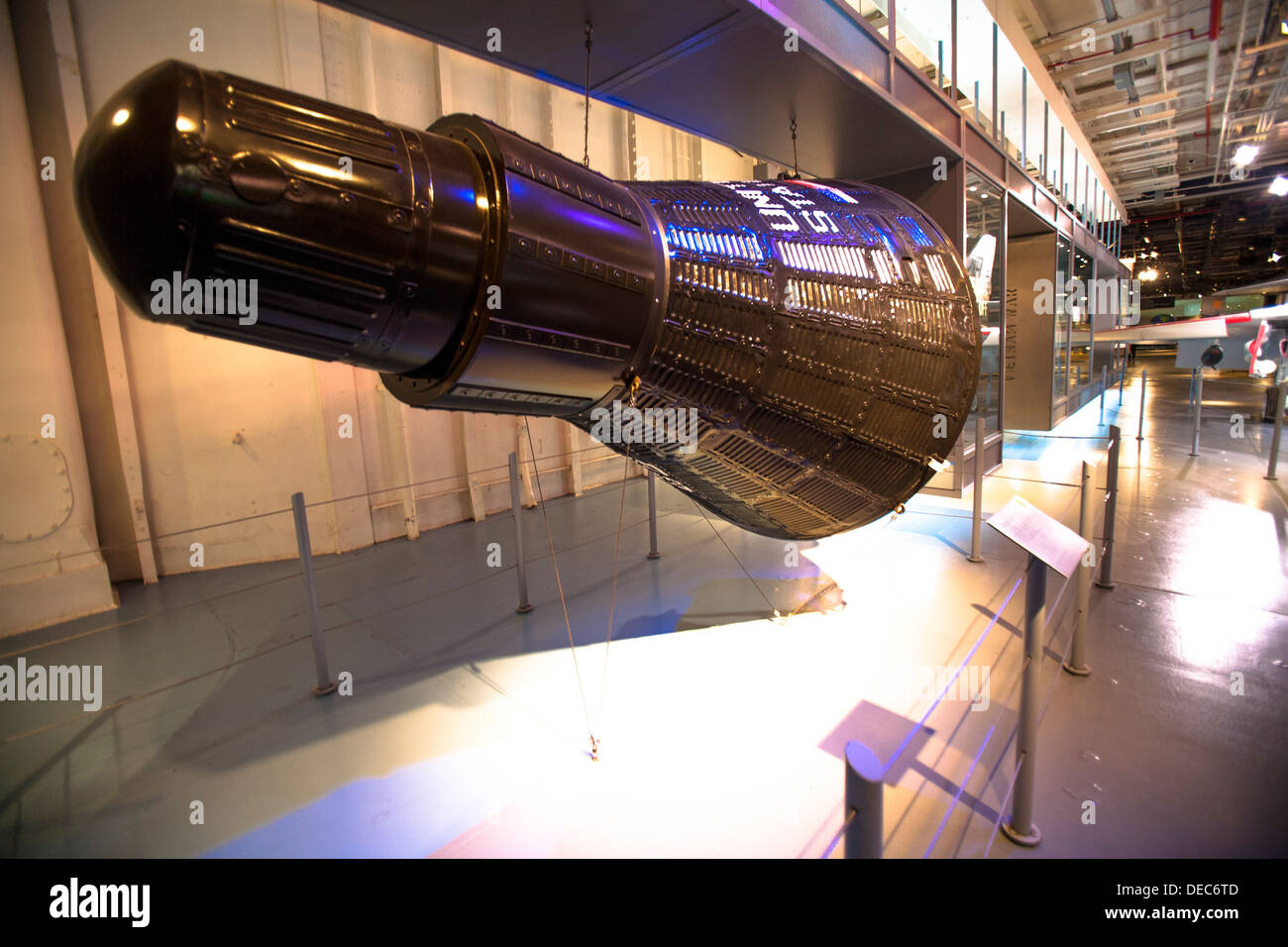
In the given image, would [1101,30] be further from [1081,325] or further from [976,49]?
[1081,325]

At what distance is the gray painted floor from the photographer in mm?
1593

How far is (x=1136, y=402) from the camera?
1052 cm

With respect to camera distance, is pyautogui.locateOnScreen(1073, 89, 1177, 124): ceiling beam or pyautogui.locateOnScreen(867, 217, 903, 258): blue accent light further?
pyautogui.locateOnScreen(1073, 89, 1177, 124): ceiling beam

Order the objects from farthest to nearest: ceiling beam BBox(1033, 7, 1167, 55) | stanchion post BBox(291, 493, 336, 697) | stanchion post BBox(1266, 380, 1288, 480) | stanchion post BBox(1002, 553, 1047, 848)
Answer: ceiling beam BBox(1033, 7, 1167, 55) < stanchion post BBox(1266, 380, 1288, 480) < stanchion post BBox(291, 493, 336, 697) < stanchion post BBox(1002, 553, 1047, 848)

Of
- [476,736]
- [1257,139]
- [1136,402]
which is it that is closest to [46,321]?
[476,736]

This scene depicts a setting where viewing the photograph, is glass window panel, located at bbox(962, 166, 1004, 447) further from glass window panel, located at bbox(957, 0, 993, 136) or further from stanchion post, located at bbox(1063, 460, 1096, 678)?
stanchion post, located at bbox(1063, 460, 1096, 678)

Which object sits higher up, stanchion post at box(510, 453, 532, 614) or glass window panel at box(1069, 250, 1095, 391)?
glass window panel at box(1069, 250, 1095, 391)

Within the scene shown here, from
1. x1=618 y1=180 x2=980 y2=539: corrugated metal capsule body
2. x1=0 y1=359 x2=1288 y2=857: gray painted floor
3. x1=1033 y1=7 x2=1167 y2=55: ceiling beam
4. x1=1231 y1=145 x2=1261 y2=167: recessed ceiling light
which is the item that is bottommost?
x1=0 y1=359 x2=1288 y2=857: gray painted floor

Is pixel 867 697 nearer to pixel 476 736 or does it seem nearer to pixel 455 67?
pixel 476 736

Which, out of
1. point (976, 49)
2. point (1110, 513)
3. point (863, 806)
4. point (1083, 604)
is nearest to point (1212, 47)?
point (976, 49)

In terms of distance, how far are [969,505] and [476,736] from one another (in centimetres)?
410

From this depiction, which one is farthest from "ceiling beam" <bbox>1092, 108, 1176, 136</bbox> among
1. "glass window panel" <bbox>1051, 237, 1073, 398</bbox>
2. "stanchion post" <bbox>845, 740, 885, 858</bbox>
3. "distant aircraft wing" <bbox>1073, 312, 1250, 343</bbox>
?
"stanchion post" <bbox>845, 740, 885, 858</bbox>

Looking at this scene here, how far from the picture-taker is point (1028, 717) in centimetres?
154

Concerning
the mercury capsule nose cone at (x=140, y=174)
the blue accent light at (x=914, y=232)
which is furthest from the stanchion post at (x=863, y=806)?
the blue accent light at (x=914, y=232)
